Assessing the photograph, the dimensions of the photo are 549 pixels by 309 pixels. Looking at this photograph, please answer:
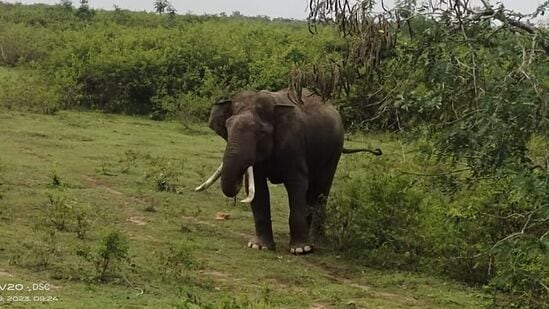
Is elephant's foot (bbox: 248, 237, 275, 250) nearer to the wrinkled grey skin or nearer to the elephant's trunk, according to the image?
the wrinkled grey skin

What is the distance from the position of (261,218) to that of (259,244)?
257 millimetres

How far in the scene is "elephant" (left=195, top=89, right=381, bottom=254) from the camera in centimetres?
857

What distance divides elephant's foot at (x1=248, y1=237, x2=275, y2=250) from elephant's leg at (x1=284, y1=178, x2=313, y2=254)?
208 millimetres

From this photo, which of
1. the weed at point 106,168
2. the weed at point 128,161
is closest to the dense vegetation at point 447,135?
the weed at point 128,161

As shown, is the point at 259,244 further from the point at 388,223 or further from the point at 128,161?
the point at 128,161

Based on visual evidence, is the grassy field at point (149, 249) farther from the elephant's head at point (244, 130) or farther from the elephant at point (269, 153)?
the elephant's head at point (244, 130)

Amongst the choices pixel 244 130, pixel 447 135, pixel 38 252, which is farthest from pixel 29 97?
pixel 447 135

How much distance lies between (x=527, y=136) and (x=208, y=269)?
3.76m

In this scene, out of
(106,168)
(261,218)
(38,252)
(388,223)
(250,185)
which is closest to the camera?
(38,252)

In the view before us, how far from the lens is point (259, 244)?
8969 mm

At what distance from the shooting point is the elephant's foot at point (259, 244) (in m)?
8.95

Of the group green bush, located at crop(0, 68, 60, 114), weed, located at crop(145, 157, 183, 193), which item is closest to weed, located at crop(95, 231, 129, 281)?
weed, located at crop(145, 157, 183, 193)

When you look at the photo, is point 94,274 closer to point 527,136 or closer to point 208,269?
point 208,269

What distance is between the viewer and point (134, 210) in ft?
33.3
